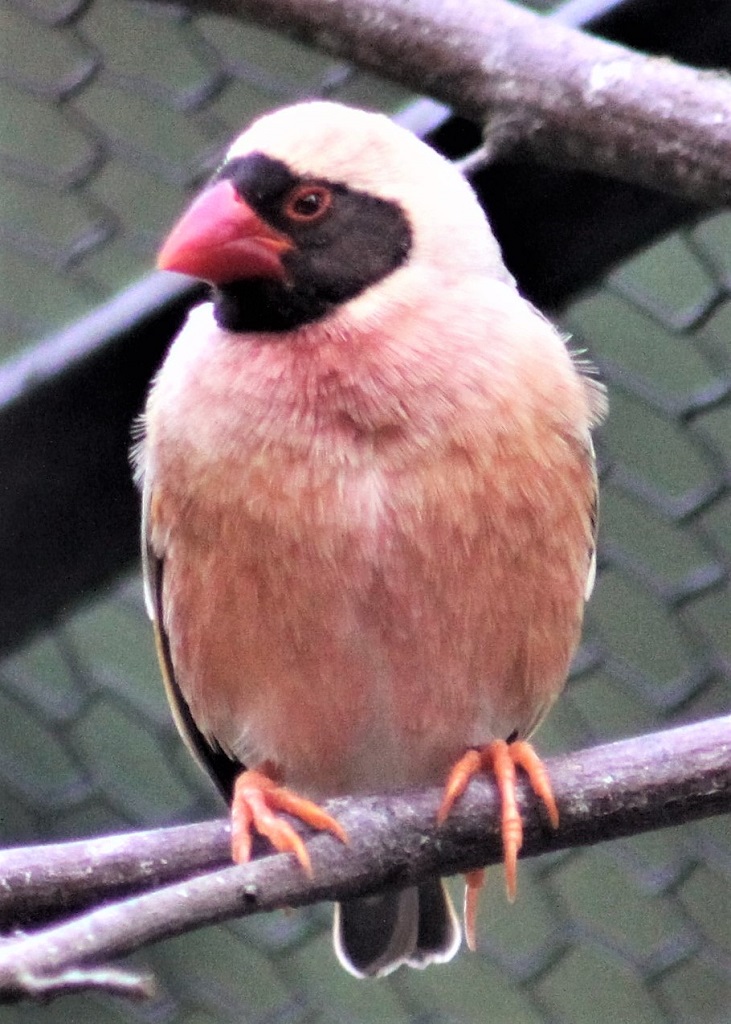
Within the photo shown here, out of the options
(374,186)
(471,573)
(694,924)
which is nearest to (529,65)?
(374,186)

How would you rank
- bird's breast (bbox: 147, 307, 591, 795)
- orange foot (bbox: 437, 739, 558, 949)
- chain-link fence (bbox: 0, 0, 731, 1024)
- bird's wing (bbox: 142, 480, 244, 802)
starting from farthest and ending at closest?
chain-link fence (bbox: 0, 0, 731, 1024) → bird's wing (bbox: 142, 480, 244, 802) → bird's breast (bbox: 147, 307, 591, 795) → orange foot (bbox: 437, 739, 558, 949)

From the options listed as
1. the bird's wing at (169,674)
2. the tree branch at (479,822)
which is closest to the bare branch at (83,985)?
the tree branch at (479,822)

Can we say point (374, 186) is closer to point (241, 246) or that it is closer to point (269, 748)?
point (241, 246)

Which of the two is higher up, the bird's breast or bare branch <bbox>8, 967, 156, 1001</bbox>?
bare branch <bbox>8, 967, 156, 1001</bbox>

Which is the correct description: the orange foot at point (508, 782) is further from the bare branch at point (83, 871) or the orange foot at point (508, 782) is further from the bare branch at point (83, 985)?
the bare branch at point (83, 985)

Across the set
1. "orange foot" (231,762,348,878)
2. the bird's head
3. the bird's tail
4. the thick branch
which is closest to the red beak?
the bird's head

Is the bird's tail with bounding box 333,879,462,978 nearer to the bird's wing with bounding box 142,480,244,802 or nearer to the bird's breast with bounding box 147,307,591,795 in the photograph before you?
the bird's wing with bounding box 142,480,244,802

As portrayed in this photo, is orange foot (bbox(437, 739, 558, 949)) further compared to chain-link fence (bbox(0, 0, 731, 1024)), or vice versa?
chain-link fence (bbox(0, 0, 731, 1024))

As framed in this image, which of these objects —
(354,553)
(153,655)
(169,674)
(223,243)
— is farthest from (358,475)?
(153,655)
